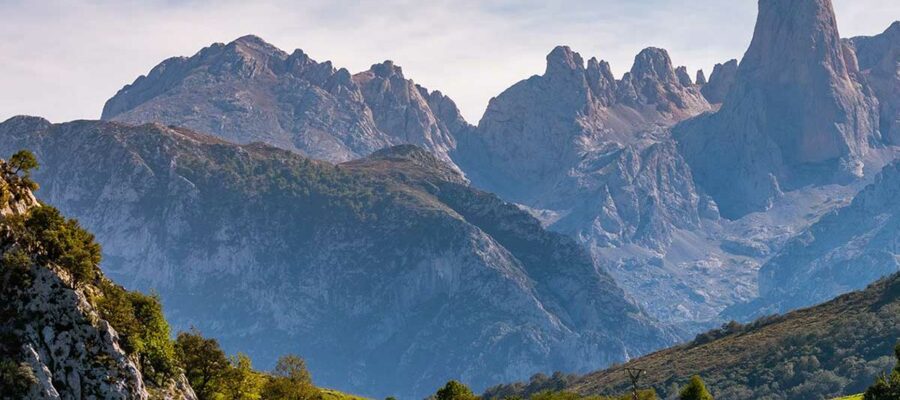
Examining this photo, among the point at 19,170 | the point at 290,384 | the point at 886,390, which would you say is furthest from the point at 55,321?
the point at 886,390

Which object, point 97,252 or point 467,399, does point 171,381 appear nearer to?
point 97,252

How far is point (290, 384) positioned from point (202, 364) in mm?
39588

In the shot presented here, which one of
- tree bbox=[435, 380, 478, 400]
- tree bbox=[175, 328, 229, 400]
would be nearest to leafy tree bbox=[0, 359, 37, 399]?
tree bbox=[175, 328, 229, 400]

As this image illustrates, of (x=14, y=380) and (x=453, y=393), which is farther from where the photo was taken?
(x=453, y=393)

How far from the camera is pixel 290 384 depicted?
572 ft

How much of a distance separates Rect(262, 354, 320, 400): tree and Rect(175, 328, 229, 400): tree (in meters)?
28.1

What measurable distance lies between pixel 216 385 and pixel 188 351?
5.04 metres

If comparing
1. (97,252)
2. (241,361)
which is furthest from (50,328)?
(241,361)

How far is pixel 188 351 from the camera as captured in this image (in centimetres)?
13500

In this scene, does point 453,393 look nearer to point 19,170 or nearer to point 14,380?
point 19,170

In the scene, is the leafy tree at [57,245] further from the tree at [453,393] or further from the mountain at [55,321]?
the tree at [453,393]

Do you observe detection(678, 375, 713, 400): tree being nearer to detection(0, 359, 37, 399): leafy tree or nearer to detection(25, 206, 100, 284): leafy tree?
detection(25, 206, 100, 284): leafy tree

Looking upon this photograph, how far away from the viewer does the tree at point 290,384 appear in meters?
169

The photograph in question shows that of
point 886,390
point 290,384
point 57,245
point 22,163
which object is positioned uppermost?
point 22,163
